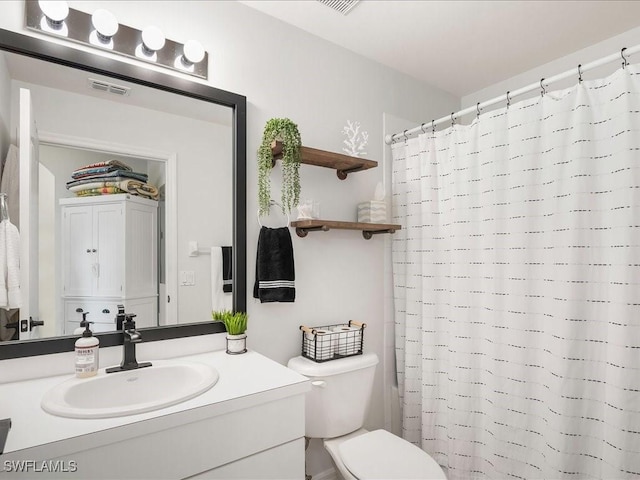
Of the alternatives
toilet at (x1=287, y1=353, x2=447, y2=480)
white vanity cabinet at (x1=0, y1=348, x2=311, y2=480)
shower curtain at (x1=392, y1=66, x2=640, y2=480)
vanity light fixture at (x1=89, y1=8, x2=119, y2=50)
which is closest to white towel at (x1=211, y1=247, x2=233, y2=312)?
white vanity cabinet at (x1=0, y1=348, x2=311, y2=480)

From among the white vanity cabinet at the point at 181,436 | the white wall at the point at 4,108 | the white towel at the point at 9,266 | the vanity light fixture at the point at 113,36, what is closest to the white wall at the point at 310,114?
the vanity light fixture at the point at 113,36

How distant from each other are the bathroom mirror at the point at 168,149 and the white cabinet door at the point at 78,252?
0.05 meters

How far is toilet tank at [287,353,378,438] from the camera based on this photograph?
1.71m

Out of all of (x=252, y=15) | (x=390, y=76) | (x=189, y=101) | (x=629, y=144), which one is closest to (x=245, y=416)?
(x=189, y=101)

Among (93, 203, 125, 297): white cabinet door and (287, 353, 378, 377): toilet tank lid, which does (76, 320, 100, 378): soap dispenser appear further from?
(287, 353, 378, 377): toilet tank lid

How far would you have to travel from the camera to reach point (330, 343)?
183cm

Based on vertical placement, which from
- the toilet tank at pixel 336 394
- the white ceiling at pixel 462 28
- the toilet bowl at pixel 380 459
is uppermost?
the white ceiling at pixel 462 28

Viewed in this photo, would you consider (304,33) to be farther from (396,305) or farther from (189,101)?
(396,305)

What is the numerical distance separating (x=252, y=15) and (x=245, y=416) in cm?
178

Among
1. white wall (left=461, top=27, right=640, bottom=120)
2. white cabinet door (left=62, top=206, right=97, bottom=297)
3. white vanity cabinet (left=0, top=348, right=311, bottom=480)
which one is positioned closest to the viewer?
white vanity cabinet (left=0, top=348, right=311, bottom=480)

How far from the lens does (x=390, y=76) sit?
2412 millimetres

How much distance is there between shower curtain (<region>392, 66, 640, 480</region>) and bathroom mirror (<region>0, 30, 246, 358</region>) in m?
1.08

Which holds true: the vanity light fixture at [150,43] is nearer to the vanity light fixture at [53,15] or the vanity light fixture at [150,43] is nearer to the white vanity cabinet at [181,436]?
the vanity light fixture at [53,15]

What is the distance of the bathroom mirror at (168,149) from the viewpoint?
1.33m
